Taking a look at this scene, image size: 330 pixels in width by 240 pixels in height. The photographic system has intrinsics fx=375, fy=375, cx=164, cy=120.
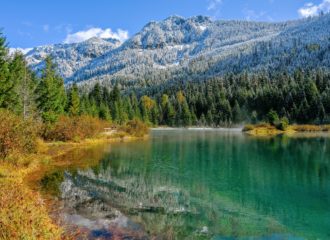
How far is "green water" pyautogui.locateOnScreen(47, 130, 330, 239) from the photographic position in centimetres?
1667

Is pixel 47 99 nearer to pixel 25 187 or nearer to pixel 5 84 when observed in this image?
pixel 5 84

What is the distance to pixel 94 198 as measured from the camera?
73.7ft

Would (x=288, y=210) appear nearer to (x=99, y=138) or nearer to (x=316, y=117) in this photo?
(x=99, y=138)

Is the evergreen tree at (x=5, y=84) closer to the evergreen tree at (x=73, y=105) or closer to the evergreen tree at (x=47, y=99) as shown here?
the evergreen tree at (x=47, y=99)

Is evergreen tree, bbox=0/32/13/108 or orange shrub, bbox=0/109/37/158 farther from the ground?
evergreen tree, bbox=0/32/13/108

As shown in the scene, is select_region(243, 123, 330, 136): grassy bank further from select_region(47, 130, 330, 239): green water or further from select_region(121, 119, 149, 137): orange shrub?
select_region(47, 130, 330, 239): green water

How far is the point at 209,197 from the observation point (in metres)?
23.1

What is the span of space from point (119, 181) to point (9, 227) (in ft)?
57.6

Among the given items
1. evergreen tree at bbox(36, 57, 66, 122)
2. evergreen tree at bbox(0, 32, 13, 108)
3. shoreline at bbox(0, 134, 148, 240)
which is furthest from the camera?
evergreen tree at bbox(36, 57, 66, 122)

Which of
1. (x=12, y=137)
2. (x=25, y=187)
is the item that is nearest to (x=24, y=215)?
(x=25, y=187)

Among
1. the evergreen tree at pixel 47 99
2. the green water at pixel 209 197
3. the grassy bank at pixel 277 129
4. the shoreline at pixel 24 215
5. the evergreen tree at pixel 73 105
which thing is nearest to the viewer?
the shoreline at pixel 24 215

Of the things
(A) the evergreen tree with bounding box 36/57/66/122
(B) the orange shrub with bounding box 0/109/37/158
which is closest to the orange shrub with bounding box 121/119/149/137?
(A) the evergreen tree with bounding box 36/57/66/122

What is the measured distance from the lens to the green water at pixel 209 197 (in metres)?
16.7

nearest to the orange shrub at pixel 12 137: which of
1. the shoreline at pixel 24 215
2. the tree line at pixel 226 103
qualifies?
the shoreline at pixel 24 215
